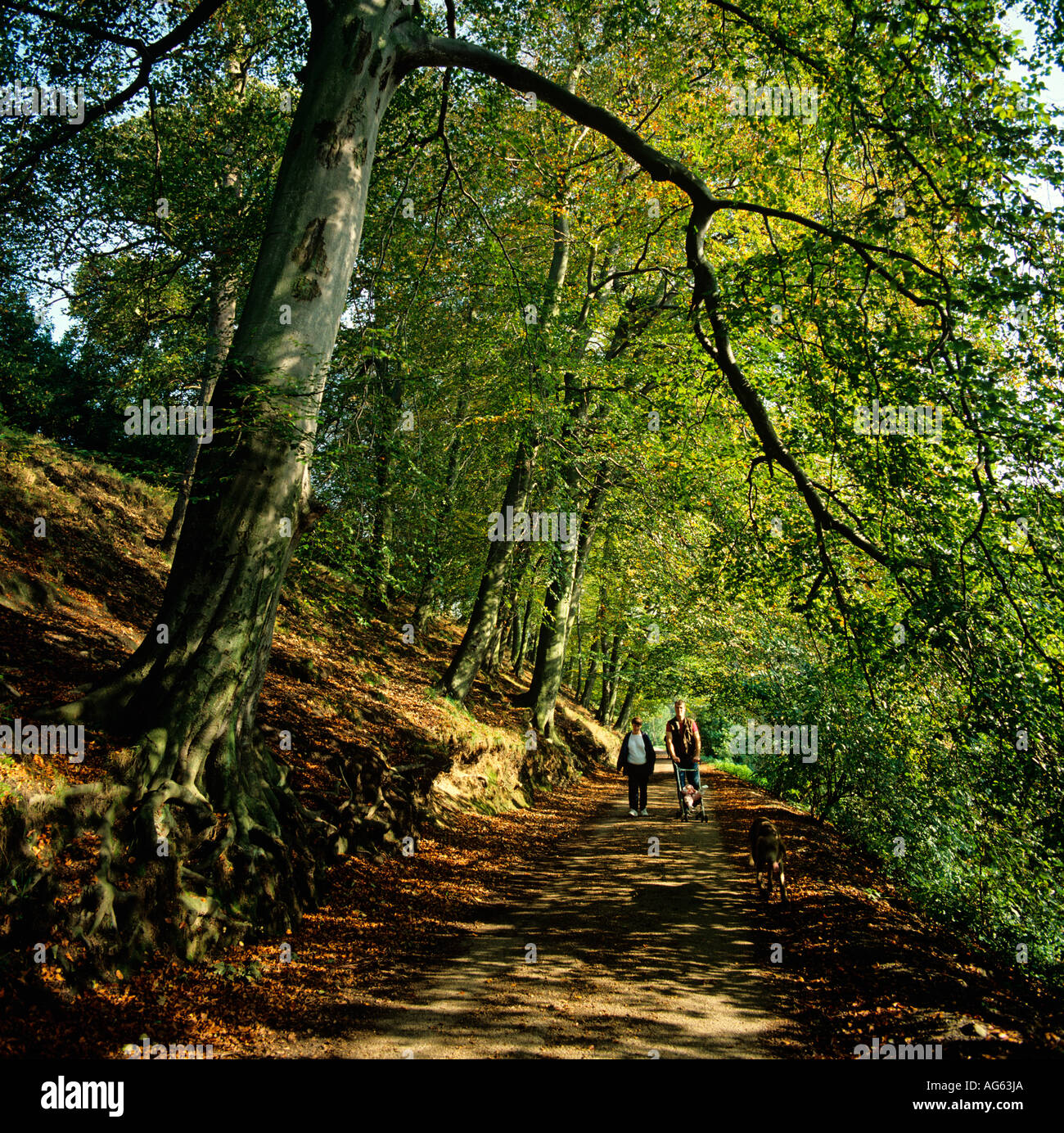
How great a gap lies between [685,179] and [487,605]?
855cm

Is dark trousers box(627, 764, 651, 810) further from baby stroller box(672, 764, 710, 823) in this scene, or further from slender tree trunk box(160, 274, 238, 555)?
slender tree trunk box(160, 274, 238, 555)

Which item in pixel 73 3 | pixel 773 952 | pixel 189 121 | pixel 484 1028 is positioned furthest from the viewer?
pixel 189 121

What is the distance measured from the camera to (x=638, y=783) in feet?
38.3

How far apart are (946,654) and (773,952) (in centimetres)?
289

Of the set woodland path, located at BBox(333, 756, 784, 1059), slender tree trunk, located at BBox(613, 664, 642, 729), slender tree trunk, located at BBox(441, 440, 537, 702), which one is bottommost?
slender tree trunk, located at BBox(613, 664, 642, 729)

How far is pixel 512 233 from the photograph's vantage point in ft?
46.1

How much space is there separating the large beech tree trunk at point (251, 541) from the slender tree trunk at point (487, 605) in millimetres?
7674

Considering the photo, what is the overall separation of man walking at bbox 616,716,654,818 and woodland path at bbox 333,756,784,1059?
3.24 m

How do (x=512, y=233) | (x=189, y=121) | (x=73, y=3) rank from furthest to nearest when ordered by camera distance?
(x=512, y=233) → (x=189, y=121) → (x=73, y=3)

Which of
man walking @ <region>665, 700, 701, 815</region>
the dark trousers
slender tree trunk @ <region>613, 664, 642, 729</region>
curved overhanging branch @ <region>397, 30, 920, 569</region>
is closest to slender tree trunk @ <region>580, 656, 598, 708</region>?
slender tree trunk @ <region>613, 664, 642, 729</region>

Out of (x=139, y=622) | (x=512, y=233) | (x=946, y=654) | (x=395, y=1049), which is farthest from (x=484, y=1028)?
(x=512, y=233)

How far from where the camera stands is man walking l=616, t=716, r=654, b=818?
1120 centimetres

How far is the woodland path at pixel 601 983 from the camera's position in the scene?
147 inches
